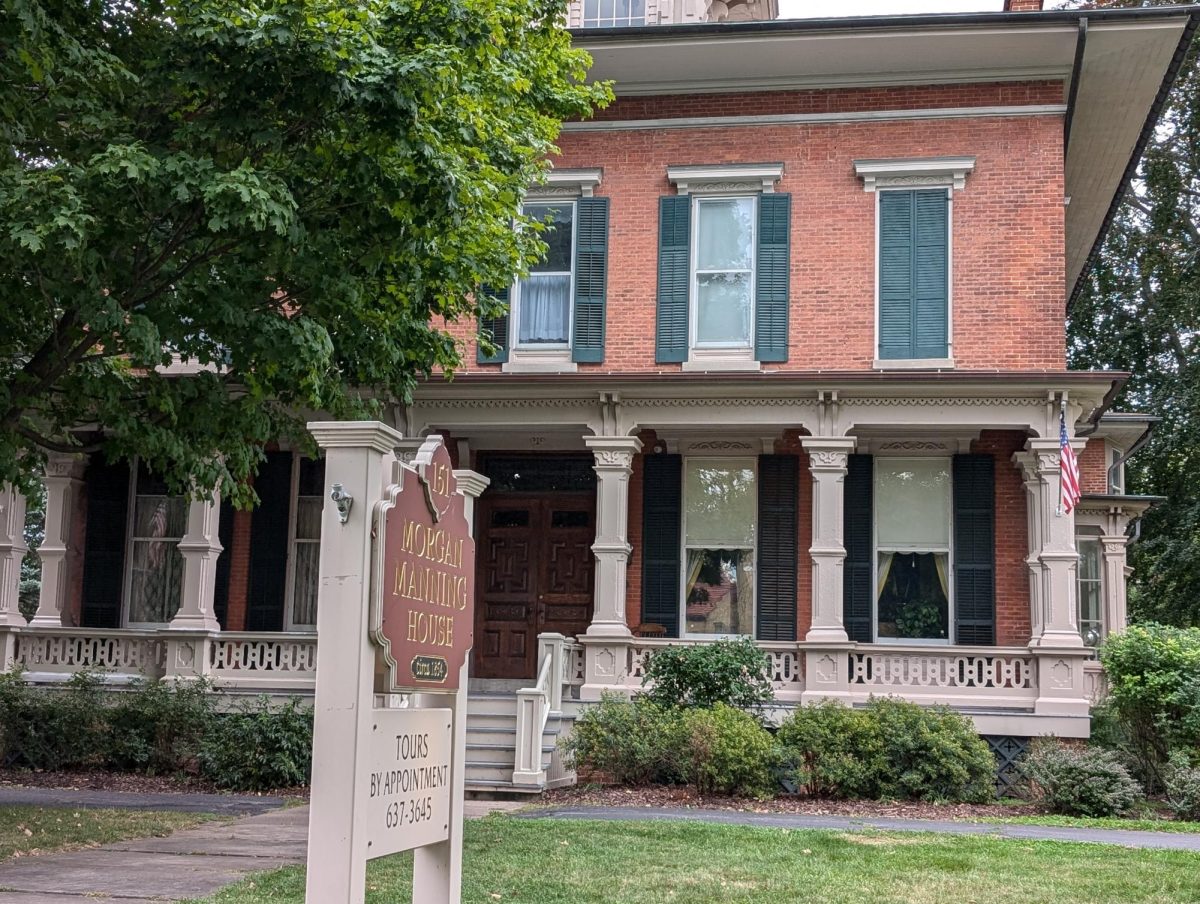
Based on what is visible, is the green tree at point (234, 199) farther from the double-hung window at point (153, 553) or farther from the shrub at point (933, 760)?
the double-hung window at point (153, 553)

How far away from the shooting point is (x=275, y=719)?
50.6 ft

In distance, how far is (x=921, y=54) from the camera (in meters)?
17.3

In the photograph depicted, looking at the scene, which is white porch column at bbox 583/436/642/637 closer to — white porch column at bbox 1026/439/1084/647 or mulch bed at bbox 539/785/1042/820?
mulch bed at bbox 539/785/1042/820

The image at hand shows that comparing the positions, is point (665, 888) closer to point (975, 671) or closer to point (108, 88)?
point (108, 88)

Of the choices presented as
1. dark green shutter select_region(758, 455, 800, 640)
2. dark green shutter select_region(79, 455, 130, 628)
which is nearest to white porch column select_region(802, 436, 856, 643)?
dark green shutter select_region(758, 455, 800, 640)

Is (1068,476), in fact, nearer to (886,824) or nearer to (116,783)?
(886,824)

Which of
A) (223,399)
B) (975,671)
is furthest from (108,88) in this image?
(975,671)

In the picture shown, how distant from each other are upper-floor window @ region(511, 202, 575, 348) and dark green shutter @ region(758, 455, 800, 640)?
339cm

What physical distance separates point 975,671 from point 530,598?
626 centimetres

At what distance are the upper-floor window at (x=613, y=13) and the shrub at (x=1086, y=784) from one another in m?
12.7

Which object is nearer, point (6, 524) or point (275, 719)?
point (275, 719)

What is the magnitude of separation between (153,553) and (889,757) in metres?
11.5

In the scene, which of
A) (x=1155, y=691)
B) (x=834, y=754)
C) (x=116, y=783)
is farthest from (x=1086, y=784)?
(x=116, y=783)

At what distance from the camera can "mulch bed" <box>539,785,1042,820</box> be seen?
13.2 meters
